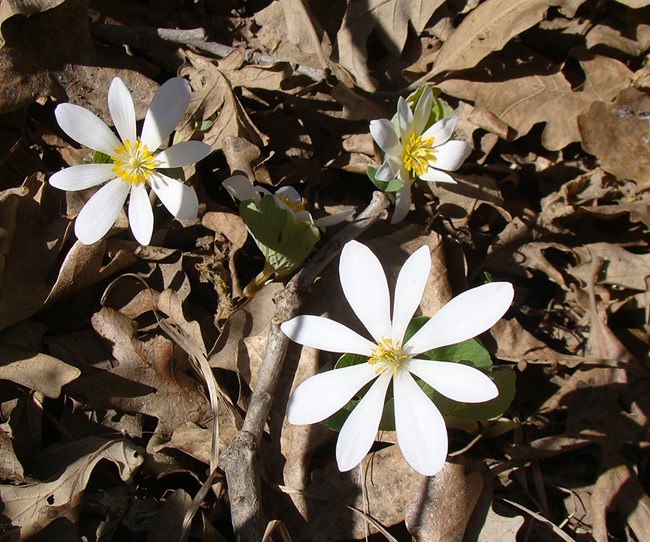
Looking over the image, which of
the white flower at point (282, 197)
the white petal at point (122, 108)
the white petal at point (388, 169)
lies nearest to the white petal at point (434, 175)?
the white petal at point (388, 169)

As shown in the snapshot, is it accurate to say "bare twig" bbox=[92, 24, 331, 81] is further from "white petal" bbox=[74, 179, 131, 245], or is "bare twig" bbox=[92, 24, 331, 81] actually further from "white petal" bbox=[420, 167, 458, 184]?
"white petal" bbox=[74, 179, 131, 245]

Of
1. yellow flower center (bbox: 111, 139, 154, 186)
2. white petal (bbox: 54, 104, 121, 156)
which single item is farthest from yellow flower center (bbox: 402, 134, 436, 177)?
white petal (bbox: 54, 104, 121, 156)

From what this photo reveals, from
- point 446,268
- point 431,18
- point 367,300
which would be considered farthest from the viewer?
point 431,18

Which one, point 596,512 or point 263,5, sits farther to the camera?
point 263,5

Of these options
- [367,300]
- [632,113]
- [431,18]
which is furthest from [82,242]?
[632,113]

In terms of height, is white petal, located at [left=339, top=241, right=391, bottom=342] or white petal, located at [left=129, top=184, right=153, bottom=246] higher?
white petal, located at [left=129, top=184, right=153, bottom=246]

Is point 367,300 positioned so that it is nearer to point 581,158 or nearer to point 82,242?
point 82,242

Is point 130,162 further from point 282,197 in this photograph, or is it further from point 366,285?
point 366,285
